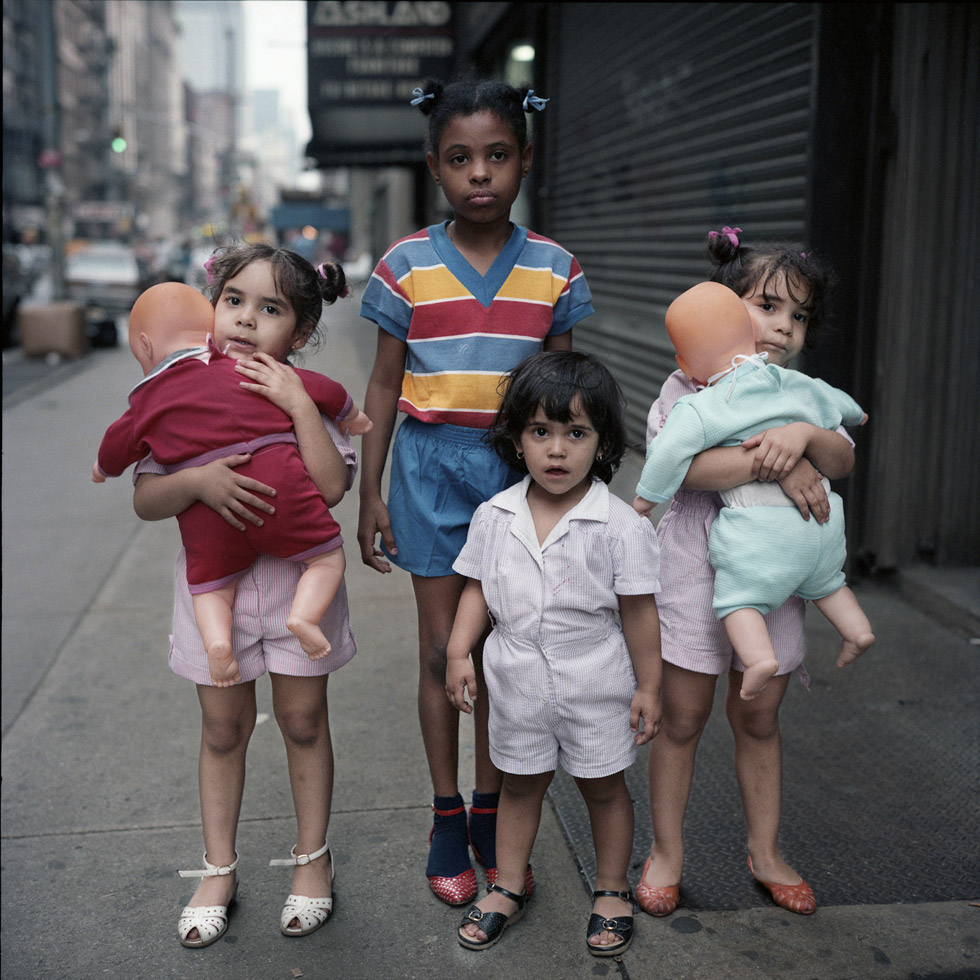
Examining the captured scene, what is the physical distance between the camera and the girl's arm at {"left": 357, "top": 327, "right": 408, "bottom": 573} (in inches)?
105

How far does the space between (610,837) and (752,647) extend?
1.96ft

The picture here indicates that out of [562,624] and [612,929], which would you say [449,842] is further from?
[562,624]

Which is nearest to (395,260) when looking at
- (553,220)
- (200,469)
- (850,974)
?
(200,469)

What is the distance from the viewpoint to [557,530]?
7.66 feet

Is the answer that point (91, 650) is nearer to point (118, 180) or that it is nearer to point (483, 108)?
point (483, 108)

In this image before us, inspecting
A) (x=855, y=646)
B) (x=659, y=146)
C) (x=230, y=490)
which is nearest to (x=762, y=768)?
(x=855, y=646)

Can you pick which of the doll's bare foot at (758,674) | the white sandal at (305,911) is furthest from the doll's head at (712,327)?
the white sandal at (305,911)

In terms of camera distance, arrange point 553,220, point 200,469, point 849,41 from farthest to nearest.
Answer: point 553,220 < point 849,41 < point 200,469

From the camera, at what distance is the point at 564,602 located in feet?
7.59

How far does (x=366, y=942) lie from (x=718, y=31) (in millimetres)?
5187

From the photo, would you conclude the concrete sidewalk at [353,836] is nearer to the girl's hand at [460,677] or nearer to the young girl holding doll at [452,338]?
the young girl holding doll at [452,338]

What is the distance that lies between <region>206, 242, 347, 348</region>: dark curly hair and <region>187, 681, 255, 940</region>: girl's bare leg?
901 millimetres

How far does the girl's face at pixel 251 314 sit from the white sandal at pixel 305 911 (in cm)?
124

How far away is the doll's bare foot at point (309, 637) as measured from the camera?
2.27m
